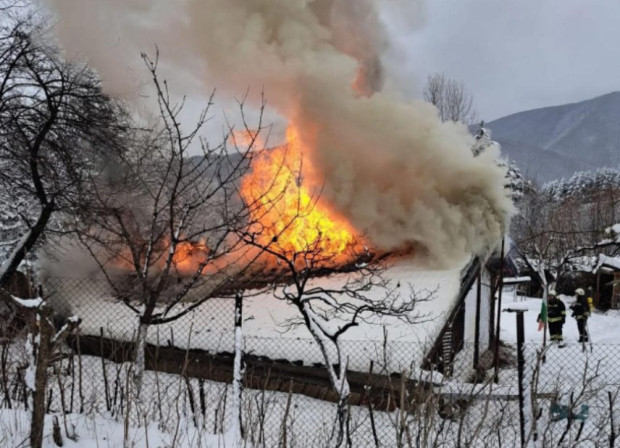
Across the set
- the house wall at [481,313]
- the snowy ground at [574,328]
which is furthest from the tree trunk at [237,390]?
the snowy ground at [574,328]

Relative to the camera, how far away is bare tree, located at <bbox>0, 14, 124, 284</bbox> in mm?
7125

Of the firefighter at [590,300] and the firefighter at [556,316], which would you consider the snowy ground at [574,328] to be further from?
the firefighter at [556,316]

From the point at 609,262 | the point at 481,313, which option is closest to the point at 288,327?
the point at 481,313

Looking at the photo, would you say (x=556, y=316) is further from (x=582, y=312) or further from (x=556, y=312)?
(x=582, y=312)

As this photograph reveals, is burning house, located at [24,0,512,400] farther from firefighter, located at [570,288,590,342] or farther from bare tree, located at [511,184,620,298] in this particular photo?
bare tree, located at [511,184,620,298]

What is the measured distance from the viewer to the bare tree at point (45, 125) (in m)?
7.12

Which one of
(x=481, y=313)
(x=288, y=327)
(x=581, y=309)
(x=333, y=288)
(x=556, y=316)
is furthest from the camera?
(x=581, y=309)

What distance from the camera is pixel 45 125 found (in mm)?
7129

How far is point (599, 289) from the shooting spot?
81.7 ft

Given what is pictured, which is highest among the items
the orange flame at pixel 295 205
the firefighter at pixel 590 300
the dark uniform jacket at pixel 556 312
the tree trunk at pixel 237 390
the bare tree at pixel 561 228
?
the bare tree at pixel 561 228

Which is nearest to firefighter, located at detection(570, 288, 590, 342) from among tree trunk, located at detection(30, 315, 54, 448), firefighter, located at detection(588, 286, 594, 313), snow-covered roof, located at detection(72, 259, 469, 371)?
firefighter, located at detection(588, 286, 594, 313)

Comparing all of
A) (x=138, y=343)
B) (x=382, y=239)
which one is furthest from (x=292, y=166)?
(x=138, y=343)

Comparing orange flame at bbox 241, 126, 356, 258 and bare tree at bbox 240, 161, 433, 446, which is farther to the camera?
orange flame at bbox 241, 126, 356, 258

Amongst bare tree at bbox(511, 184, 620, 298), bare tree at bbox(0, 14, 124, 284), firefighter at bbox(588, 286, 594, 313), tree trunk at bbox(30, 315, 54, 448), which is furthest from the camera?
bare tree at bbox(511, 184, 620, 298)
